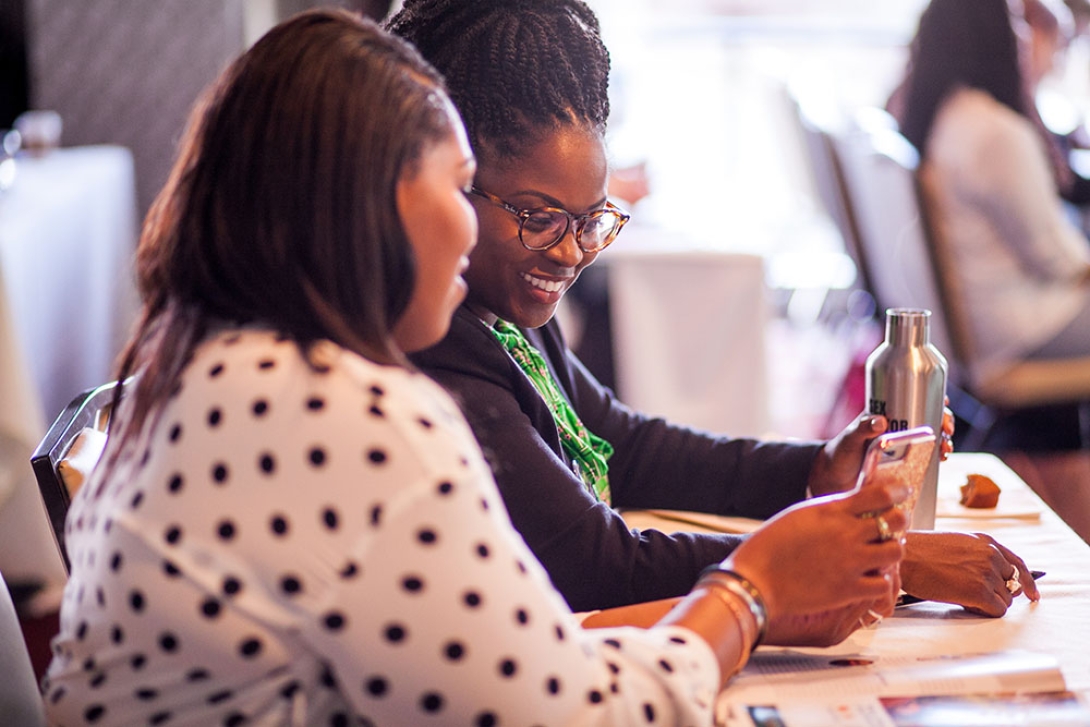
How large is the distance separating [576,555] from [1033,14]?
279cm

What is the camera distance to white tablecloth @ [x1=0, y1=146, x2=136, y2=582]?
2.23 metres

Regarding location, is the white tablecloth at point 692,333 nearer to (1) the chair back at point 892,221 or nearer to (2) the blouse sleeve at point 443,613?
(1) the chair back at point 892,221

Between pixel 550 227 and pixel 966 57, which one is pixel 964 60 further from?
pixel 550 227

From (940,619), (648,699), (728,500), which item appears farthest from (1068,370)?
(648,699)

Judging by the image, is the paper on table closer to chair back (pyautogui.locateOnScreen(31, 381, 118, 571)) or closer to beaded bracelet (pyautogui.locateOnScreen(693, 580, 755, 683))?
beaded bracelet (pyautogui.locateOnScreen(693, 580, 755, 683))

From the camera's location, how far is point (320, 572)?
2.13 feet

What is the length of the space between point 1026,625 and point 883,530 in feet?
0.71

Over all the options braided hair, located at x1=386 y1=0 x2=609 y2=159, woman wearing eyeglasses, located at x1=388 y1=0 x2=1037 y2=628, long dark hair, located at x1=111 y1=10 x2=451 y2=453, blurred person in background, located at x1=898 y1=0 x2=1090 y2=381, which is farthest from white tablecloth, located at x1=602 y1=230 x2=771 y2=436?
long dark hair, located at x1=111 y1=10 x2=451 y2=453

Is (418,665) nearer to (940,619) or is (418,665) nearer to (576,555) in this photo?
(576,555)

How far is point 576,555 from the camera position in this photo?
982 mm

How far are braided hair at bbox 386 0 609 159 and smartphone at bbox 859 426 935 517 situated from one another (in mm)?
418

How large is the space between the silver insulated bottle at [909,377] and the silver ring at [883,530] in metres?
0.28

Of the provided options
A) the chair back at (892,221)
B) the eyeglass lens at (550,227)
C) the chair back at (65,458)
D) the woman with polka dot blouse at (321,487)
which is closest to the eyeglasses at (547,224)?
the eyeglass lens at (550,227)

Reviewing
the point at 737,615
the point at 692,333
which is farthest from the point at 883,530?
the point at 692,333
